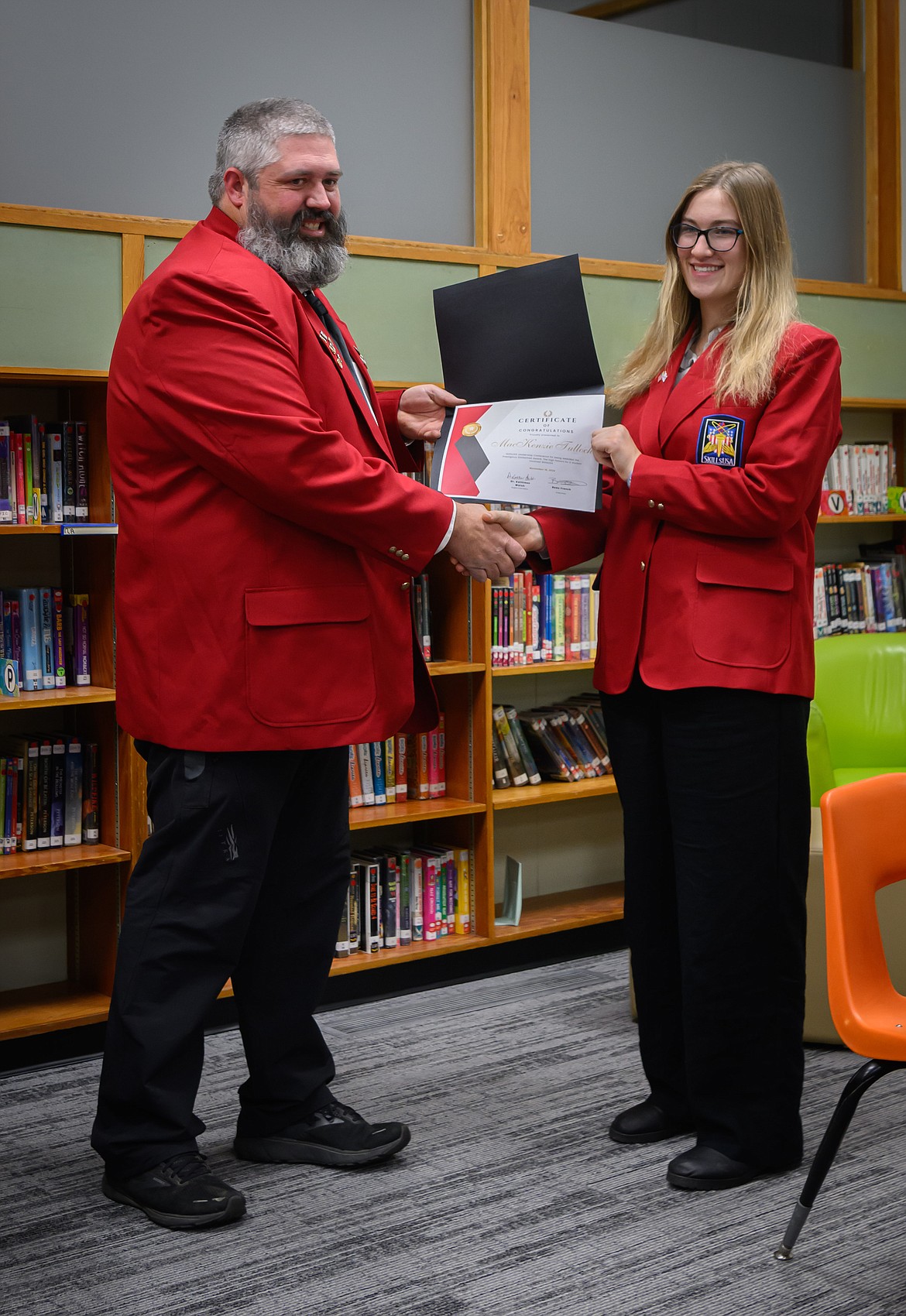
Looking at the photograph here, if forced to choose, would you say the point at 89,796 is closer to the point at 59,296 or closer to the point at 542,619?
the point at 59,296

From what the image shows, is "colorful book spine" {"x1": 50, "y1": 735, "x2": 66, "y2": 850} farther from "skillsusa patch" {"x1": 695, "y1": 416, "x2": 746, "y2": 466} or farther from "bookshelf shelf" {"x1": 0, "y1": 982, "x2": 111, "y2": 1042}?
"skillsusa patch" {"x1": 695, "y1": 416, "x2": 746, "y2": 466}

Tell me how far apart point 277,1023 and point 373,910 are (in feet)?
4.02

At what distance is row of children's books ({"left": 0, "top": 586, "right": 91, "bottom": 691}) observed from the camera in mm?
3350

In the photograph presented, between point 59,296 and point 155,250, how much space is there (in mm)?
286

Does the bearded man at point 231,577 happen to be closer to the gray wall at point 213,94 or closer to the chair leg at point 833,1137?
the chair leg at point 833,1137

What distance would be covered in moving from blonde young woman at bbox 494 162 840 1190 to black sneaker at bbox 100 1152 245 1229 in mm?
828

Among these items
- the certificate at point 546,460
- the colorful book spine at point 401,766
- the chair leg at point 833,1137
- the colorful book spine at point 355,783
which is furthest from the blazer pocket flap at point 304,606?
the colorful book spine at point 401,766

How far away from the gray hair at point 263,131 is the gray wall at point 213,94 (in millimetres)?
1243

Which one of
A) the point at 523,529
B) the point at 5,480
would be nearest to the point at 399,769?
the point at 5,480

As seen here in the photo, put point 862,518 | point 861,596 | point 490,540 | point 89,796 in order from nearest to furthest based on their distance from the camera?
point 490,540 < point 89,796 < point 862,518 < point 861,596

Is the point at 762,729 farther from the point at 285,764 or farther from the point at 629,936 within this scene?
the point at 285,764

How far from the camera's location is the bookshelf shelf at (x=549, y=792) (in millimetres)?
4035

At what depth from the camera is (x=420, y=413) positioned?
2828 mm

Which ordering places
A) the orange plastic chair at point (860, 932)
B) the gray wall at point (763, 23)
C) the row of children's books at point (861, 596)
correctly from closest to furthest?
the orange plastic chair at point (860, 932) < the gray wall at point (763, 23) < the row of children's books at point (861, 596)
